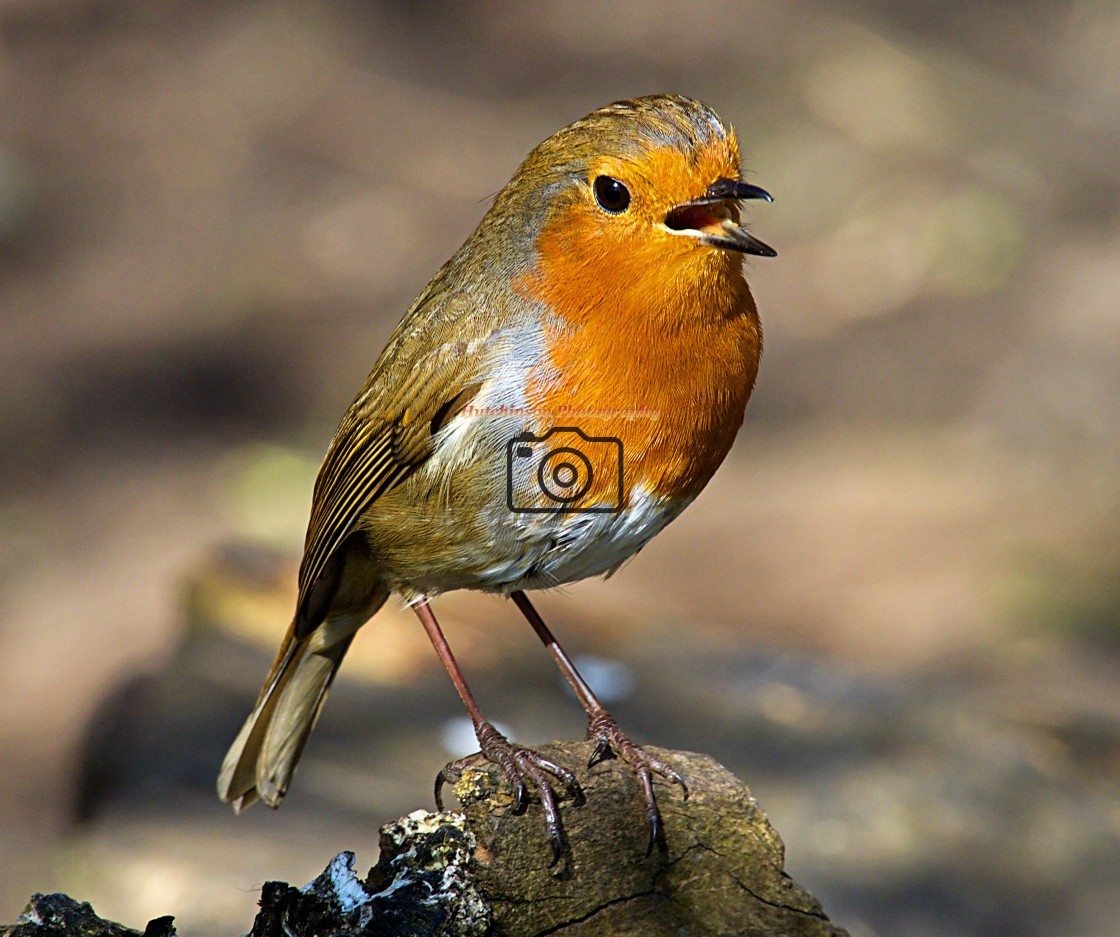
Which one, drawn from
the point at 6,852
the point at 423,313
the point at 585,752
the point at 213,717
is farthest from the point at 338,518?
the point at 6,852

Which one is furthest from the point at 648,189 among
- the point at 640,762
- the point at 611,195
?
the point at 640,762

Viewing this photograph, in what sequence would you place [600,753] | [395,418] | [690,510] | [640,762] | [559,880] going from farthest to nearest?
[690,510], [395,418], [600,753], [640,762], [559,880]

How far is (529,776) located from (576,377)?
92cm

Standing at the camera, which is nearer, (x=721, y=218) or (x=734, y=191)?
(x=734, y=191)

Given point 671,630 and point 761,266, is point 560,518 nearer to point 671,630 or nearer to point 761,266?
point 671,630

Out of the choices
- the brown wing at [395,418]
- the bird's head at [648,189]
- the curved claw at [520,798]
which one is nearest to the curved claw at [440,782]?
the curved claw at [520,798]

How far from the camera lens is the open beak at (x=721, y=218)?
308 centimetres

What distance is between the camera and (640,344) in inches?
130

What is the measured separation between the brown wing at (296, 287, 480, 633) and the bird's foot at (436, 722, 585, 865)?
747mm

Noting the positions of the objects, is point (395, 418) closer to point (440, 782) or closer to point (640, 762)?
point (440, 782)

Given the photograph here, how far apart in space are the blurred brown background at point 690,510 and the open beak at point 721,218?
2730 mm

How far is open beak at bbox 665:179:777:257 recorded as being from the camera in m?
3.08

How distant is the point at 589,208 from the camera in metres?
3.35

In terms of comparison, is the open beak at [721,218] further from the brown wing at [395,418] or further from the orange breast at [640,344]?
the brown wing at [395,418]
